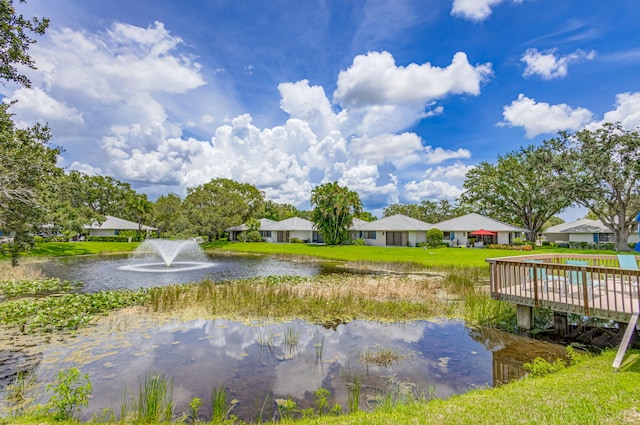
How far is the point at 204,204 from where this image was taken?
54312 millimetres

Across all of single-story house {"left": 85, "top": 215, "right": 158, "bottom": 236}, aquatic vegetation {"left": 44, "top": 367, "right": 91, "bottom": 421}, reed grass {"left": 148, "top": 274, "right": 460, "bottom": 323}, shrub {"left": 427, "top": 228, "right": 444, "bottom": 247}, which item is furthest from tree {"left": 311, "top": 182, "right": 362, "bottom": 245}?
aquatic vegetation {"left": 44, "top": 367, "right": 91, "bottom": 421}

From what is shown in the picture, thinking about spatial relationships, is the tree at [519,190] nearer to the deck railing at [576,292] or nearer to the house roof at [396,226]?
the house roof at [396,226]

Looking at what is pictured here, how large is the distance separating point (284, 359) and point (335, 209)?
35609 mm

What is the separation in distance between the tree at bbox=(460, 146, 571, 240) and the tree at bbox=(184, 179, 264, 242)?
3614cm

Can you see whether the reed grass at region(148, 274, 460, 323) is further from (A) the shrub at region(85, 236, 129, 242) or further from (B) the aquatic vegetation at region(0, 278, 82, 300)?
(A) the shrub at region(85, 236, 129, 242)

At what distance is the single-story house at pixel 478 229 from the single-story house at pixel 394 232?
3054mm

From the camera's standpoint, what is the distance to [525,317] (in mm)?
9125

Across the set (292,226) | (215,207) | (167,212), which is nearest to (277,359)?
(292,226)

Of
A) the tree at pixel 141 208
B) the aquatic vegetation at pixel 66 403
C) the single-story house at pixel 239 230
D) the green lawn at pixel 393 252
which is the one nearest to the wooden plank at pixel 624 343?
the aquatic vegetation at pixel 66 403

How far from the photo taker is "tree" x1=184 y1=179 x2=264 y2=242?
51.0 m

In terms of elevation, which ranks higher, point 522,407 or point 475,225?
point 475,225

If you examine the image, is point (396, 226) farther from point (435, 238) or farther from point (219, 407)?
point (219, 407)

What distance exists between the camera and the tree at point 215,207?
2008 inches

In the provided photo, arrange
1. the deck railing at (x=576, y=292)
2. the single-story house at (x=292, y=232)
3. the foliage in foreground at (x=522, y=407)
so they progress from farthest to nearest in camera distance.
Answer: the single-story house at (x=292, y=232) < the deck railing at (x=576, y=292) < the foliage in foreground at (x=522, y=407)
